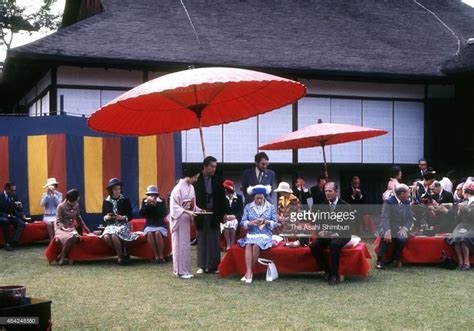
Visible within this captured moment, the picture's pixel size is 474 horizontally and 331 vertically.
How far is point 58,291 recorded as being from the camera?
7.54 metres

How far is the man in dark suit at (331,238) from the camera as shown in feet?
26.7

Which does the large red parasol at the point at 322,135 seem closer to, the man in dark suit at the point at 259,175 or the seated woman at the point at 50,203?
the man in dark suit at the point at 259,175

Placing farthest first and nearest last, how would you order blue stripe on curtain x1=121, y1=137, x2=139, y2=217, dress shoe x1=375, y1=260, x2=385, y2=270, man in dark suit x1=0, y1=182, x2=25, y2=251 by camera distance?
blue stripe on curtain x1=121, y1=137, x2=139, y2=217 → man in dark suit x1=0, y1=182, x2=25, y2=251 → dress shoe x1=375, y1=260, x2=385, y2=270

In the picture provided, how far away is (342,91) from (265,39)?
7.70 ft

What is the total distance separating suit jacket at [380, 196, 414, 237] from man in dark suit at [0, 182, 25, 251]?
680cm

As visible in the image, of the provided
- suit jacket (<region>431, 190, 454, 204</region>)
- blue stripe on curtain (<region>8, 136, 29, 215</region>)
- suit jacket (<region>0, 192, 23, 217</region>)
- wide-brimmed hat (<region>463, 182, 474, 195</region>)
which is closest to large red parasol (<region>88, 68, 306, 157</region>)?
wide-brimmed hat (<region>463, 182, 474, 195</region>)

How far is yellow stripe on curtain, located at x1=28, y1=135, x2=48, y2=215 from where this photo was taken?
12.9 m

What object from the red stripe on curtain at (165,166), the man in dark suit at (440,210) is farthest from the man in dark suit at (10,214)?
the man in dark suit at (440,210)

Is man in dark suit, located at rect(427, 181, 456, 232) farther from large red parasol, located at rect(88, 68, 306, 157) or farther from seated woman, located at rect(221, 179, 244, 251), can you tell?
seated woman, located at rect(221, 179, 244, 251)

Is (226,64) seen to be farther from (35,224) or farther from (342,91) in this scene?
(35,224)

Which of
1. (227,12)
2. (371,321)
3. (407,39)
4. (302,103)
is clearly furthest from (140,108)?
(407,39)

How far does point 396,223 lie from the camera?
31.3ft

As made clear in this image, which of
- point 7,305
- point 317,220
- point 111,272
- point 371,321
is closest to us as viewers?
point 7,305

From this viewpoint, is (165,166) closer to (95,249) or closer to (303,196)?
(303,196)
